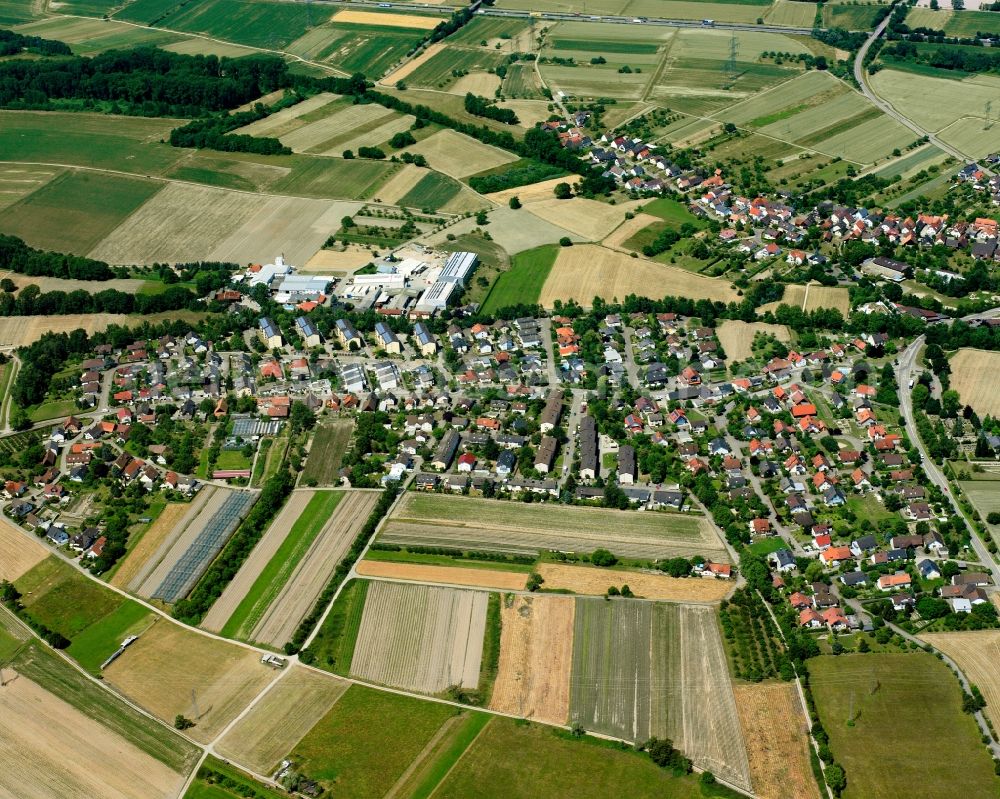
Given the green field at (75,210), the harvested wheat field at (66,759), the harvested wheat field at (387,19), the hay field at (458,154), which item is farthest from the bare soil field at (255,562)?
the harvested wheat field at (387,19)

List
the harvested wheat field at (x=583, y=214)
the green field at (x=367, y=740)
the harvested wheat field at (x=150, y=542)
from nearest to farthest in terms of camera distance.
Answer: the green field at (x=367, y=740) < the harvested wheat field at (x=150, y=542) < the harvested wheat field at (x=583, y=214)

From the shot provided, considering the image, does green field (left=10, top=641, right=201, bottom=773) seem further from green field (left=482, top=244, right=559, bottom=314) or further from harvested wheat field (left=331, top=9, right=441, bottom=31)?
harvested wheat field (left=331, top=9, right=441, bottom=31)

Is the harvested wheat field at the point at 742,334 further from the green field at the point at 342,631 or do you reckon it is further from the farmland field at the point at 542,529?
the green field at the point at 342,631

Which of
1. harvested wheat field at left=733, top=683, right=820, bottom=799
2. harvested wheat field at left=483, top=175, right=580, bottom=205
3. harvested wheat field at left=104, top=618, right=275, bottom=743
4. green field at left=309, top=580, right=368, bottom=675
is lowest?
harvested wheat field at left=104, top=618, right=275, bottom=743

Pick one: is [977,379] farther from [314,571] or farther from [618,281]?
[314,571]

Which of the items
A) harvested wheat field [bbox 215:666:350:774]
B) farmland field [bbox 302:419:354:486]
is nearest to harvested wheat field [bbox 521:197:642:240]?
farmland field [bbox 302:419:354:486]

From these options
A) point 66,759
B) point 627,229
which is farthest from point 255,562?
point 627,229

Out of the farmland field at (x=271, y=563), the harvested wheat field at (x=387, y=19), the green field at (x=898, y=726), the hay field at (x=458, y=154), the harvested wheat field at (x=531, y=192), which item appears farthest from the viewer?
the harvested wheat field at (x=387, y=19)
